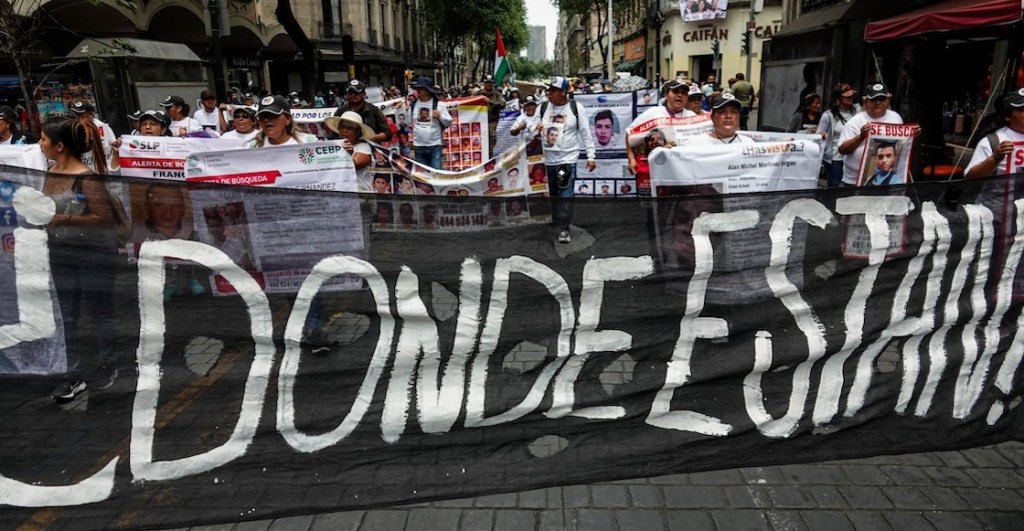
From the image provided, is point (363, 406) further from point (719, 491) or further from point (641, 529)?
point (719, 491)

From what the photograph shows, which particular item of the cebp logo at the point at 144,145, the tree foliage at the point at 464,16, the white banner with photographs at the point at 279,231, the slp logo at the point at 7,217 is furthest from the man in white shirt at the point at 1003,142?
the tree foliage at the point at 464,16

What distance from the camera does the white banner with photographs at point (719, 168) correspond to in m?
4.25

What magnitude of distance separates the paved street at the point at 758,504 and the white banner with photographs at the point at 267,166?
210 cm

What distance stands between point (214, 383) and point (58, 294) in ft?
2.53

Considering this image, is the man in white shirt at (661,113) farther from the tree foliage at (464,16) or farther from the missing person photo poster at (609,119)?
the tree foliage at (464,16)

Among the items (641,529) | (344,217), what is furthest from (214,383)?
(641,529)

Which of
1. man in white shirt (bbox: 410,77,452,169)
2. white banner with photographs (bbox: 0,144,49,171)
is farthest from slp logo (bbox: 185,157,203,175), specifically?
man in white shirt (bbox: 410,77,452,169)

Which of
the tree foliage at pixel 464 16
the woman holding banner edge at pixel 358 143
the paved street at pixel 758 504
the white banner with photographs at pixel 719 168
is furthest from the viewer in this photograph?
the tree foliage at pixel 464 16

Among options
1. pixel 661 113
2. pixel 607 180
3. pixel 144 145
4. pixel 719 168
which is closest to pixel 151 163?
pixel 144 145

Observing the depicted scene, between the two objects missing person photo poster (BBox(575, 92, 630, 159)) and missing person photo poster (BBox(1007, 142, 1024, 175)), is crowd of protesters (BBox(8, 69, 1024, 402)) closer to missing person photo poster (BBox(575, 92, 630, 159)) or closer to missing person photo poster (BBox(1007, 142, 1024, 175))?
missing person photo poster (BBox(1007, 142, 1024, 175))

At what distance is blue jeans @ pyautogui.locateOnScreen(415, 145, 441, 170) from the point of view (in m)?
10.1

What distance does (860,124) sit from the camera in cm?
616

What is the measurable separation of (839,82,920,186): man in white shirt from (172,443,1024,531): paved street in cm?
321

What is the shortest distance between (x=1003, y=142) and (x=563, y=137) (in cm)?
431
